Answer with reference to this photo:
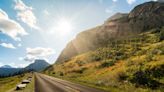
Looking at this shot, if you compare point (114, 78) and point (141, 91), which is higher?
point (114, 78)

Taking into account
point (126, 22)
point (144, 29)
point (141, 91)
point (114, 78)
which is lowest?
point (141, 91)

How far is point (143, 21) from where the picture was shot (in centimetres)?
17338

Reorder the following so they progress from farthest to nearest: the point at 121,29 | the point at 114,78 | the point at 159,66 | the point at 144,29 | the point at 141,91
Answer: the point at 121,29
the point at 144,29
the point at 114,78
the point at 159,66
the point at 141,91

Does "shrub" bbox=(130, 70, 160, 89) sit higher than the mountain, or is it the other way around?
the mountain

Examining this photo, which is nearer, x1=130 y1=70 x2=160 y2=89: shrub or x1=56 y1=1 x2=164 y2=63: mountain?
x1=130 y1=70 x2=160 y2=89: shrub

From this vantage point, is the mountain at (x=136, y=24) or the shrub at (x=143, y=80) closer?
the shrub at (x=143, y=80)

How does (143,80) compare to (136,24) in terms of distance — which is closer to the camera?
(143,80)

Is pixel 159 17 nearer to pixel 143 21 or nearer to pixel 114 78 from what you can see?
pixel 143 21

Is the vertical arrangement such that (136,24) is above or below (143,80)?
above

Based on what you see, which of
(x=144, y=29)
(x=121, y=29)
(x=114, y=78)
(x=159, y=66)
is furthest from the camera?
(x=121, y=29)

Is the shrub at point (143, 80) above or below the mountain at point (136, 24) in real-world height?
below

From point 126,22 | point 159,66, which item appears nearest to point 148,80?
point 159,66

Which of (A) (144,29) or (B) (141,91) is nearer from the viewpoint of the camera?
(B) (141,91)

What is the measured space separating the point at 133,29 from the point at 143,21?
9670 mm
